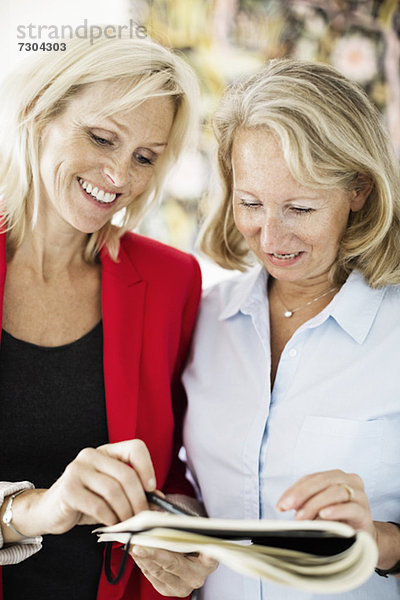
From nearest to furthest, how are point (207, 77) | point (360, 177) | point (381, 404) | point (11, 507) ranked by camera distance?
1. point (11, 507)
2. point (381, 404)
3. point (360, 177)
4. point (207, 77)

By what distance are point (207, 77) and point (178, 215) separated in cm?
67

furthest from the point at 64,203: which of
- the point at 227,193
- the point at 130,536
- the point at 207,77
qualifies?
the point at 207,77

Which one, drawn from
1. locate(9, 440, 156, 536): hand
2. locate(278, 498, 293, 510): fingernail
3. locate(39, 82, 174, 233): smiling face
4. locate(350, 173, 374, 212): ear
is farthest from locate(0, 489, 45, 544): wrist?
locate(350, 173, 374, 212): ear

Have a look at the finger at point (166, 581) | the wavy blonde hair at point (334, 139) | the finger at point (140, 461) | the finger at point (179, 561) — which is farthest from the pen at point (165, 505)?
the wavy blonde hair at point (334, 139)

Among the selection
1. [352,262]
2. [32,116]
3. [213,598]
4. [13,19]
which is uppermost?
[13,19]

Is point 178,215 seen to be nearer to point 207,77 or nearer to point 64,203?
point 207,77

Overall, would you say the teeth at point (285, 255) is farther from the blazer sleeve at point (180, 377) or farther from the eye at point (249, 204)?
the blazer sleeve at point (180, 377)

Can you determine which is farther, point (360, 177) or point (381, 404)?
point (360, 177)

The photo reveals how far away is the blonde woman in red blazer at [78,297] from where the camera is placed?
4.81 feet

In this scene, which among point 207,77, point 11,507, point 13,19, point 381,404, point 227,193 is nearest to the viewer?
point 11,507

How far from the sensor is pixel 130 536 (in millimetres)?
933

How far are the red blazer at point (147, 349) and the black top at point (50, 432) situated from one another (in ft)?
0.18

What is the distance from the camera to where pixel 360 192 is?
4.86 ft

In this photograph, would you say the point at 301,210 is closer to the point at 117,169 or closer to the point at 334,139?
the point at 334,139
